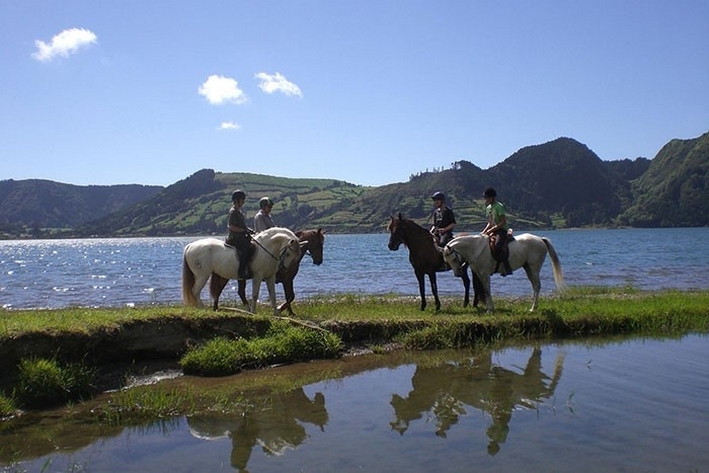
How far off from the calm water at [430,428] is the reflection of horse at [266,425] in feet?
0.06

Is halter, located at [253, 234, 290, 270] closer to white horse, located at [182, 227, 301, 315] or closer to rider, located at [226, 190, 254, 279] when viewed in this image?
white horse, located at [182, 227, 301, 315]

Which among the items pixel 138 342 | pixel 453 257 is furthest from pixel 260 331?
pixel 453 257

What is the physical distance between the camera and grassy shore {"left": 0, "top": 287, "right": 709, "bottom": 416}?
10125 millimetres

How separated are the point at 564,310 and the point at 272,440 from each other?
37.1 feet

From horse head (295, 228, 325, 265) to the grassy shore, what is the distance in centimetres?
157

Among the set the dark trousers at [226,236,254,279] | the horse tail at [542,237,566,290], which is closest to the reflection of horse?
the dark trousers at [226,236,254,279]

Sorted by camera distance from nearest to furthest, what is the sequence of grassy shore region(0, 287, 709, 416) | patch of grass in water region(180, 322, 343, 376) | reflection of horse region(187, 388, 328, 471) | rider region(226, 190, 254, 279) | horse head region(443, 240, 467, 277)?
reflection of horse region(187, 388, 328, 471) → grassy shore region(0, 287, 709, 416) → patch of grass in water region(180, 322, 343, 376) → rider region(226, 190, 254, 279) → horse head region(443, 240, 467, 277)

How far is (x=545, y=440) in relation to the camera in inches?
303

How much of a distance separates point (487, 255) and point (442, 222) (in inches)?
77.2

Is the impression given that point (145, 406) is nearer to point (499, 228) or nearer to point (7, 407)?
point (7, 407)

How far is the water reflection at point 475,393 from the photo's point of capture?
8.59 meters

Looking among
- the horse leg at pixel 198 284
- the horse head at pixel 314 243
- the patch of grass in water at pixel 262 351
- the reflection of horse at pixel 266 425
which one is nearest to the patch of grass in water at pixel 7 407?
the reflection of horse at pixel 266 425

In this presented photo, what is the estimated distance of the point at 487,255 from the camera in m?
16.9

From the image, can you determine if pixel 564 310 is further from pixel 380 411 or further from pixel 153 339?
pixel 153 339
